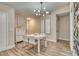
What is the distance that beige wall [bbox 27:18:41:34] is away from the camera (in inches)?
103

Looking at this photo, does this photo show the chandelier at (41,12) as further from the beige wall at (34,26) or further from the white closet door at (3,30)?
the white closet door at (3,30)

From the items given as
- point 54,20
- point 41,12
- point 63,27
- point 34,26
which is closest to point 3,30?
point 34,26

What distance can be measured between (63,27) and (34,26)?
0.93 meters

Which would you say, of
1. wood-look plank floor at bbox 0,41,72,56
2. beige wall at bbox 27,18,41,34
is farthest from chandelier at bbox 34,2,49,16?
wood-look plank floor at bbox 0,41,72,56

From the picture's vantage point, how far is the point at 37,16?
2648mm

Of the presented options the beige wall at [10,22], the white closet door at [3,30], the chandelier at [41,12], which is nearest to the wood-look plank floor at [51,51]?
the white closet door at [3,30]

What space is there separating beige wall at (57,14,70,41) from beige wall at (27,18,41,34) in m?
0.65

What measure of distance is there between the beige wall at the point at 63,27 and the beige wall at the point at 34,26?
647 mm

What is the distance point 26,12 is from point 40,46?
1.37 m

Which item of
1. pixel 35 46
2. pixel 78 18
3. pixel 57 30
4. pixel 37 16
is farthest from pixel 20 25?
pixel 78 18

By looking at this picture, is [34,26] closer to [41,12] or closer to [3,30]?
[41,12]

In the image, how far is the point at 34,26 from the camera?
104 inches

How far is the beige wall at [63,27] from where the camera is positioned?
2.47 metres

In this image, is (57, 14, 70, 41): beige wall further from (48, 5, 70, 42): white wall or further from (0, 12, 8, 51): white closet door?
(0, 12, 8, 51): white closet door
